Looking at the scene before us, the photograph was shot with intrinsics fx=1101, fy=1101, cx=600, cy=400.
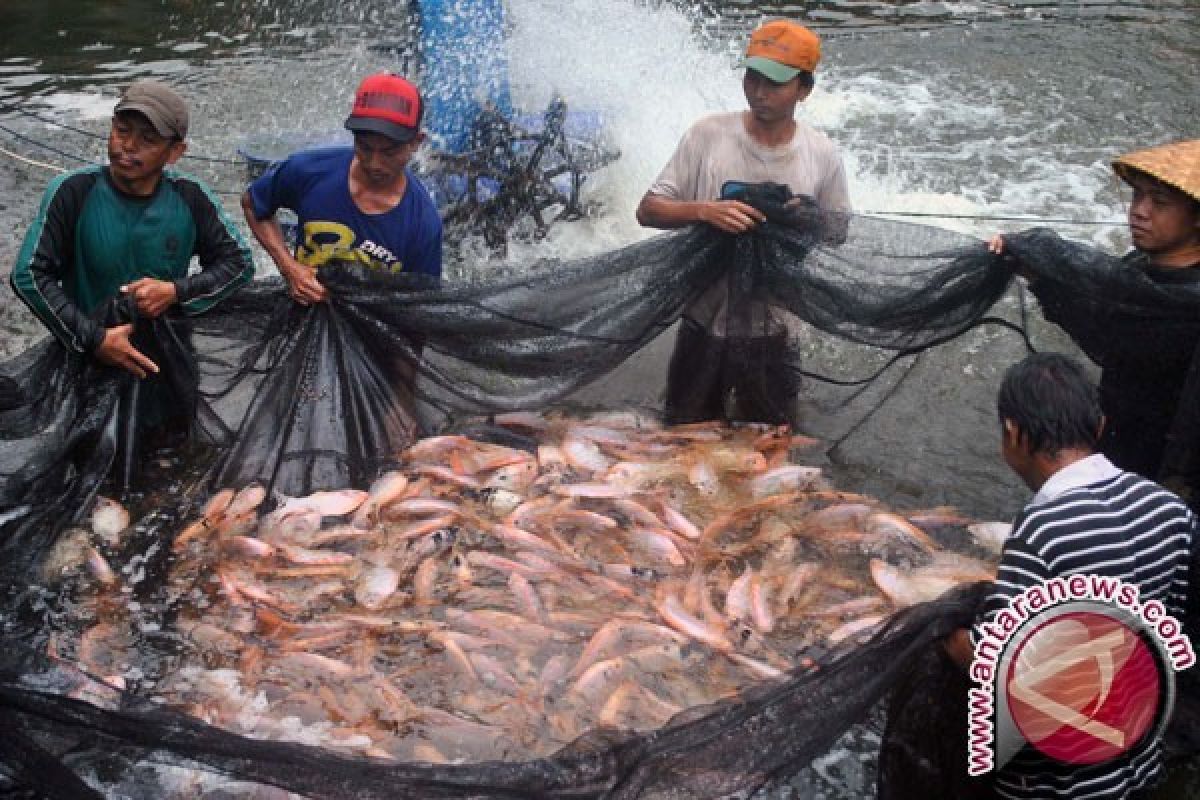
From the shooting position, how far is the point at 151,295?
13.4 feet

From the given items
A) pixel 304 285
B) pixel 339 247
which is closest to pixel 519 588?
pixel 304 285

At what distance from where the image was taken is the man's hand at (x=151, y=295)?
13.3 feet

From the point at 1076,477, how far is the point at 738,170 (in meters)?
2.36

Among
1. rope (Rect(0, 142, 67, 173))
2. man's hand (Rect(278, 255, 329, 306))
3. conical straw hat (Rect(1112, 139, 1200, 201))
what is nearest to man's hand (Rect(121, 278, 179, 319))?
man's hand (Rect(278, 255, 329, 306))

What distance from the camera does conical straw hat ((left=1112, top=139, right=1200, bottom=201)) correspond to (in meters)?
3.44

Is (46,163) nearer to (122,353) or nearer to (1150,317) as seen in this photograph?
(122,353)

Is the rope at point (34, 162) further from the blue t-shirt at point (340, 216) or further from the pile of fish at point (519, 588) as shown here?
the pile of fish at point (519, 588)

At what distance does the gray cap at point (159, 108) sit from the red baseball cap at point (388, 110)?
61 cm

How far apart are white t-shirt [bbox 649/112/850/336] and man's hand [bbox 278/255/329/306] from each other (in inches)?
57.2

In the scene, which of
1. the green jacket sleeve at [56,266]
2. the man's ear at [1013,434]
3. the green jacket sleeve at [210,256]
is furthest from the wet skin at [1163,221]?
the green jacket sleeve at [56,266]

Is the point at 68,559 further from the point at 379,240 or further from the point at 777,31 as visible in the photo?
the point at 777,31

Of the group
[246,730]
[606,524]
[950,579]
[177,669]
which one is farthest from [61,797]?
[950,579]

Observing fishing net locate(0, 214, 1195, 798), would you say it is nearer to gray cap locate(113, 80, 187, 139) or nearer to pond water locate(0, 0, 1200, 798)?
gray cap locate(113, 80, 187, 139)

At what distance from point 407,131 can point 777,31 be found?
5.06ft
